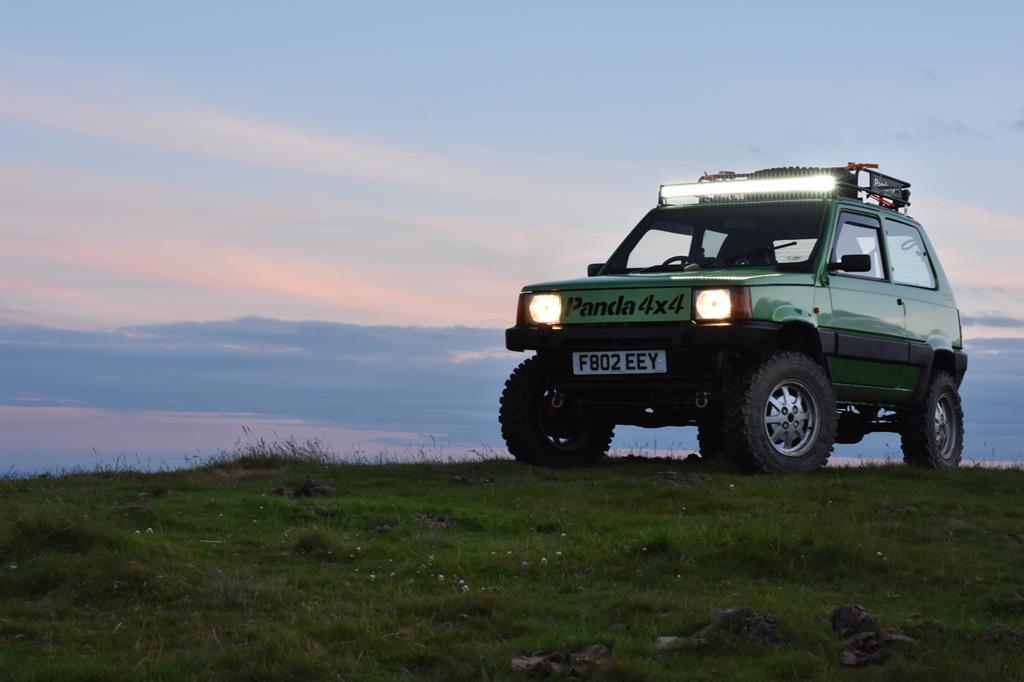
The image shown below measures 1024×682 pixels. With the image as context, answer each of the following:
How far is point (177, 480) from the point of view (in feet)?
39.9

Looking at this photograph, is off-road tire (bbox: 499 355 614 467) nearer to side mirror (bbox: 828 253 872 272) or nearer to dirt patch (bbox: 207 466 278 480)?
dirt patch (bbox: 207 466 278 480)

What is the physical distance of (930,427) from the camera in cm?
1388

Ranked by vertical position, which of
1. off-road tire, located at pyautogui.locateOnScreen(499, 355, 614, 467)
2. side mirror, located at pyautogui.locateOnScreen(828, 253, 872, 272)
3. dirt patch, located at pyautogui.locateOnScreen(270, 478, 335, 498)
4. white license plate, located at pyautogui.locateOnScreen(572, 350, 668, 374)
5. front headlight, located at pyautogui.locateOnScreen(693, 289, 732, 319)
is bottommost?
dirt patch, located at pyautogui.locateOnScreen(270, 478, 335, 498)

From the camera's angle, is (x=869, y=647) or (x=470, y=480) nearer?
(x=869, y=647)

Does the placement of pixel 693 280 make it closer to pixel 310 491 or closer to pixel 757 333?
pixel 757 333

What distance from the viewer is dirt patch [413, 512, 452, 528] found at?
9.09m

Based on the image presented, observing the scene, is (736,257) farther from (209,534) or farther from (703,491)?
(209,534)

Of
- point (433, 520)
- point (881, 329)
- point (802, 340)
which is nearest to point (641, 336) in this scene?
point (802, 340)

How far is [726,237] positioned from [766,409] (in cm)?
208

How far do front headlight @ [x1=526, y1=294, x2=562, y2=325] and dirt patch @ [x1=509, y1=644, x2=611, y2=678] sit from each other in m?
6.16

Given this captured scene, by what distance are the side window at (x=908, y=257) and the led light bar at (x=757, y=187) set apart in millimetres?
937

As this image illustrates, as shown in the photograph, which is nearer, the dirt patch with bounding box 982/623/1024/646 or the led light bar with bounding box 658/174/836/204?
the dirt patch with bounding box 982/623/1024/646

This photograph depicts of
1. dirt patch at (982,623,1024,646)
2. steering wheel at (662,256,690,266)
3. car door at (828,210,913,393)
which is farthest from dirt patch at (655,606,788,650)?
steering wheel at (662,256,690,266)

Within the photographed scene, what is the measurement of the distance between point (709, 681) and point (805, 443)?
6571 millimetres
